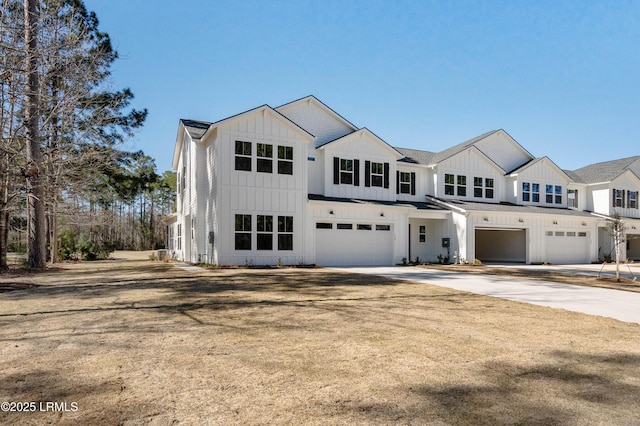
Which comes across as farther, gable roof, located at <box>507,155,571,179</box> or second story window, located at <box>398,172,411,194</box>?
gable roof, located at <box>507,155,571,179</box>

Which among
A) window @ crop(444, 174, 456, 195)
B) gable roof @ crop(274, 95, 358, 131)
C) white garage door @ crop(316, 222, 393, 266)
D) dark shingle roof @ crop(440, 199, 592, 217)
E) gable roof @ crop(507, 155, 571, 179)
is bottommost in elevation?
white garage door @ crop(316, 222, 393, 266)

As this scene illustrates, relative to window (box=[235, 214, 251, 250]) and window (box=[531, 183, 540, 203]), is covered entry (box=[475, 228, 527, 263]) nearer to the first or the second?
window (box=[531, 183, 540, 203])

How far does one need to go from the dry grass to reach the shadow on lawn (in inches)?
0.6

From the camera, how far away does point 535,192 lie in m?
26.7

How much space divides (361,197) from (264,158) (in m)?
6.05

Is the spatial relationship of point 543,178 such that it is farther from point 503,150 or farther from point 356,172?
point 356,172

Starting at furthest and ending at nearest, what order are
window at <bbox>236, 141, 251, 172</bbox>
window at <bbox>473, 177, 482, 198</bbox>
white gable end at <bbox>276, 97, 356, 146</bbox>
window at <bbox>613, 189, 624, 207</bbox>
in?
window at <bbox>613, 189, 624, 207</bbox>
window at <bbox>473, 177, 482, 198</bbox>
white gable end at <bbox>276, 97, 356, 146</bbox>
window at <bbox>236, 141, 251, 172</bbox>

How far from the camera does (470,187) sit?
2511cm

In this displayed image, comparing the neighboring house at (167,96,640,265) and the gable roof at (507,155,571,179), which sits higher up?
the gable roof at (507,155,571,179)

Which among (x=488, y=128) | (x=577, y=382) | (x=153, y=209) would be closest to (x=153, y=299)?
(x=577, y=382)

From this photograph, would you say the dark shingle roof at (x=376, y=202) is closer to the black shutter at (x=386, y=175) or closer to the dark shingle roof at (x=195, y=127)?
the black shutter at (x=386, y=175)

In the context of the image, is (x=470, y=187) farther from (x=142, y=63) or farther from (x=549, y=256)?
(x=142, y=63)

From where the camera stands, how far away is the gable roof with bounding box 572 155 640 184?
28559 millimetres

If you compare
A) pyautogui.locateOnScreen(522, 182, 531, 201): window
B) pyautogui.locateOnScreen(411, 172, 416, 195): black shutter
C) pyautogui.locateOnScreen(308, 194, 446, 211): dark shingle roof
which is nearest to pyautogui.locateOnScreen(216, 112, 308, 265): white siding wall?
pyautogui.locateOnScreen(308, 194, 446, 211): dark shingle roof
